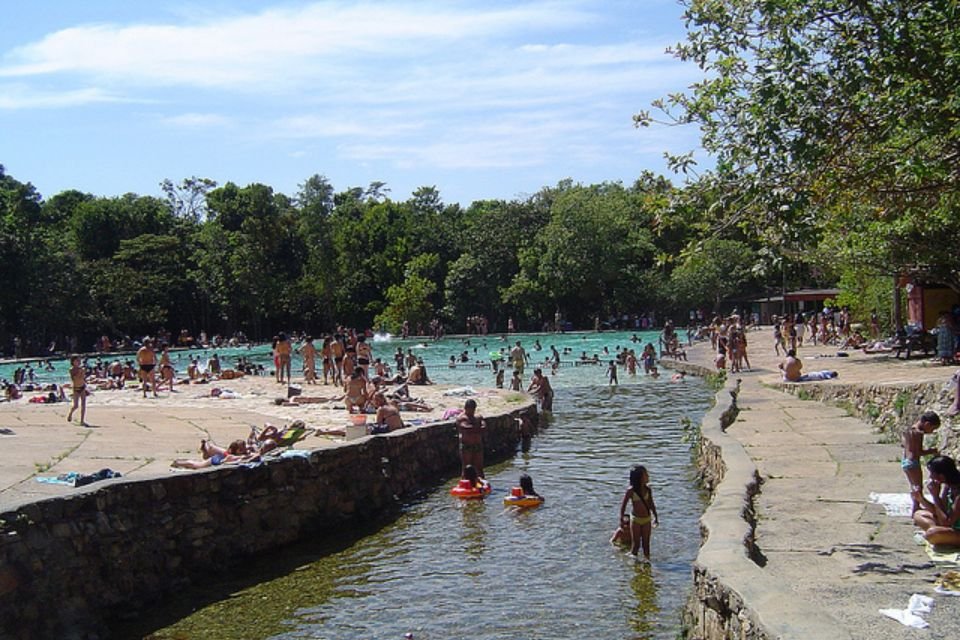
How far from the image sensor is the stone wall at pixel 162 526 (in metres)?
9.77

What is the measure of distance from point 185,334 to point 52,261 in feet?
33.7

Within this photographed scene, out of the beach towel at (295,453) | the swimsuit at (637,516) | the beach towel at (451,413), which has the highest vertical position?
the beach towel at (295,453)

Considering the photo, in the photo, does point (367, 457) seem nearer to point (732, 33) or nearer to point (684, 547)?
point (684, 547)

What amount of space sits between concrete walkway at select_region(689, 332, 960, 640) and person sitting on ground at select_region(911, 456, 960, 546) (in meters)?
0.20

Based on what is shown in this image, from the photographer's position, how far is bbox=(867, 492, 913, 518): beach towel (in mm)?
9625

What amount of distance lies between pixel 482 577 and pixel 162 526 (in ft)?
12.7

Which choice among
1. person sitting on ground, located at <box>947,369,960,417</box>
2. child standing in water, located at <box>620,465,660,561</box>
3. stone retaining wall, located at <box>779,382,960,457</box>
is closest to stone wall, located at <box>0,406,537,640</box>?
child standing in water, located at <box>620,465,660,561</box>

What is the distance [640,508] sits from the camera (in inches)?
458

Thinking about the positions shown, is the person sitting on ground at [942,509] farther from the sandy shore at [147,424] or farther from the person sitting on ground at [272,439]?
the person sitting on ground at [272,439]

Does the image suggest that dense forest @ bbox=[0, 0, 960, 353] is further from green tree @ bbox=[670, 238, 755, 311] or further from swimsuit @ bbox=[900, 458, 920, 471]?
swimsuit @ bbox=[900, 458, 920, 471]

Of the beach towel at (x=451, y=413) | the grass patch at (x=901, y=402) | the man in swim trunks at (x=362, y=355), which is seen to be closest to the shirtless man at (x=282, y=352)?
the man in swim trunks at (x=362, y=355)

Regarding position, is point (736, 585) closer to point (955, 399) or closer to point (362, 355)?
point (955, 399)

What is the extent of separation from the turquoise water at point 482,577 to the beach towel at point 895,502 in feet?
7.16

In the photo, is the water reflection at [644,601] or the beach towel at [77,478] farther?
the beach towel at [77,478]
